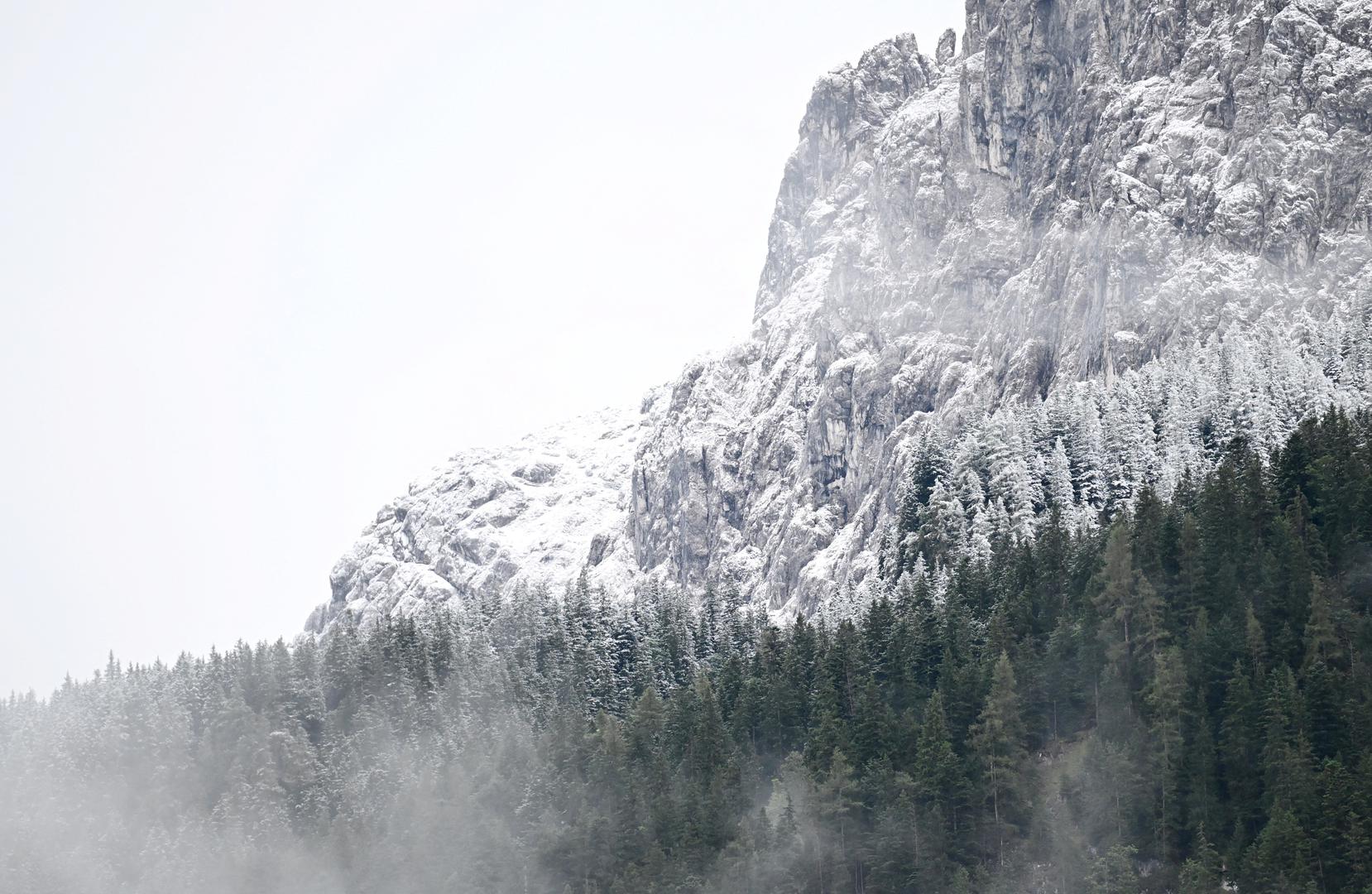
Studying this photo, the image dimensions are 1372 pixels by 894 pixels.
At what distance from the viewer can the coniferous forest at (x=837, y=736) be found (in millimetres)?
99062

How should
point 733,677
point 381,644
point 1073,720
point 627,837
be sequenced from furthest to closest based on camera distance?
1. point 381,644
2. point 733,677
3. point 627,837
4. point 1073,720

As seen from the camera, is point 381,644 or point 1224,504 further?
point 381,644

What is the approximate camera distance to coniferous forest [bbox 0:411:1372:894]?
9906 cm

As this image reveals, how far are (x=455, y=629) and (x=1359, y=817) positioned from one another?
114 metres

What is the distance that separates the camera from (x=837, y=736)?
400 ft

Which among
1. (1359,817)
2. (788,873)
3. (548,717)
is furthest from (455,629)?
(1359,817)

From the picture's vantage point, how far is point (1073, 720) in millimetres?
113188

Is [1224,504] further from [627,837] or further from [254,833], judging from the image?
[254,833]

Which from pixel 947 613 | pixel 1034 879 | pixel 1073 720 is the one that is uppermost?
pixel 947 613

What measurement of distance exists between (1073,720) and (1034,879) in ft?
42.5

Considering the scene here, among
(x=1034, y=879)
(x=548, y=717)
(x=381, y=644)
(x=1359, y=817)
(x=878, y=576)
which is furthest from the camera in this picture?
(x=381, y=644)

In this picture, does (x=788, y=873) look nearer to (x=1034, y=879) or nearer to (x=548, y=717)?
(x=1034, y=879)

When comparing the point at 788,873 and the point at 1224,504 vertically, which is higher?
the point at 1224,504

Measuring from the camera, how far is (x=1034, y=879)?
104250mm
